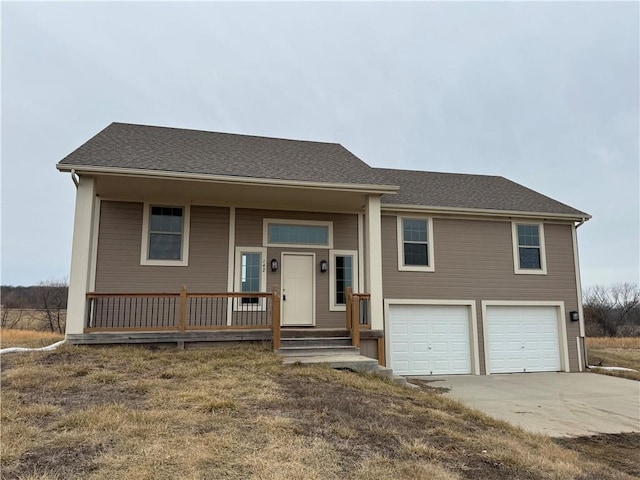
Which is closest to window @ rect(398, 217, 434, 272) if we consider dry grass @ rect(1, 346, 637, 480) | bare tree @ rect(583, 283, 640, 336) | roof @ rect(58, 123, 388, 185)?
roof @ rect(58, 123, 388, 185)

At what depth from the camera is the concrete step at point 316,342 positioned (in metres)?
8.38

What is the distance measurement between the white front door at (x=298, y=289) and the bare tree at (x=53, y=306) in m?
21.9

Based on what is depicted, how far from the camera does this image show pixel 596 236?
26.2 meters

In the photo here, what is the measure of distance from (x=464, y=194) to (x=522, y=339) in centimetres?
432

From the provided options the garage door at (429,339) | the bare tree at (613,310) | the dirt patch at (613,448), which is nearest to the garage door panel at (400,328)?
the garage door at (429,339)

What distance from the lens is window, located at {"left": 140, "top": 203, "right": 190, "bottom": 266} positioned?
380 inches

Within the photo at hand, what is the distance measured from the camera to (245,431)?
12.7ft

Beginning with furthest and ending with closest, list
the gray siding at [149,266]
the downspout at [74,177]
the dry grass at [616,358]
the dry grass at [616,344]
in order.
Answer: the dry grass at [616,344] < the dry grass at [616,358] < the gray siding at [149,266] < the downspout at [74,177]

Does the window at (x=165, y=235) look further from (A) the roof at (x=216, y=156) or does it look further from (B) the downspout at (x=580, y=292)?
(B) the downspout at (x=580, y=292)

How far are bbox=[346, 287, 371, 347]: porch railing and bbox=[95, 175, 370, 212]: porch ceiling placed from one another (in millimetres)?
→ 2235

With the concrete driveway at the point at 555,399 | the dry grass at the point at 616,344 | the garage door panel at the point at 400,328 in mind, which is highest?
the garage door panel at the point at 400,328

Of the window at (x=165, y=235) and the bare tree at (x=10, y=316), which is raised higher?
the window at (x=165, y=235)

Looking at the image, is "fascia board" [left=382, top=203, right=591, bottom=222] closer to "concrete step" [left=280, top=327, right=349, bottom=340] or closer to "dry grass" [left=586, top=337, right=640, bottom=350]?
"concrete step" [left=280, top=327, right=349, bottom=340]

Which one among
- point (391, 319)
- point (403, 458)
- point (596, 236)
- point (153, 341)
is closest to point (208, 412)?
point (403, 458)
